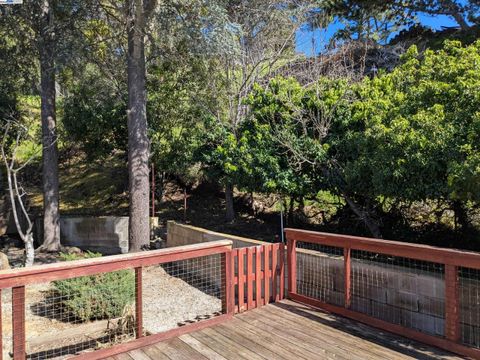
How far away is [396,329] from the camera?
4137 millimetres

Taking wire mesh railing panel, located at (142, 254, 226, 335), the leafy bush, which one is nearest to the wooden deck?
wire mesh railing panel, located at (142, 254, 226, 335)

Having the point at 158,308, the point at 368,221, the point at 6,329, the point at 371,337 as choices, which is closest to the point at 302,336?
the point at 371,337

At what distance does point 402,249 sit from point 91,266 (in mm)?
3031

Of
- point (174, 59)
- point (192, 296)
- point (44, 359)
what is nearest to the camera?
point (44, 359)

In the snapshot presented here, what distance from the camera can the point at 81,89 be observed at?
41.2 ft

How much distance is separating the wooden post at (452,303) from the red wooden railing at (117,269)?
7.32ft

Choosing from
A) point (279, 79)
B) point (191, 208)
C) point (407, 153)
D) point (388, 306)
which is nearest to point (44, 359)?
point (388, 306)

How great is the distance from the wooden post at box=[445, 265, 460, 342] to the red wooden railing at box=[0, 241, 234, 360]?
223cm

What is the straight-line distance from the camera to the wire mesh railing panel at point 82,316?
4703 mm

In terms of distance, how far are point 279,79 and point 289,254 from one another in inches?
189

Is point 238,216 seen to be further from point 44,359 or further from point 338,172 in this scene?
point 44,359

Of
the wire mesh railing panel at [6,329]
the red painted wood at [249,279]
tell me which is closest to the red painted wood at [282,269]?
the red painted wood at [249,279]

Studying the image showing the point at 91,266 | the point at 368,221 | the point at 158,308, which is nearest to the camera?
the point at 91,266

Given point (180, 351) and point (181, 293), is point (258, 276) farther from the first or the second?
point (181, 293)
